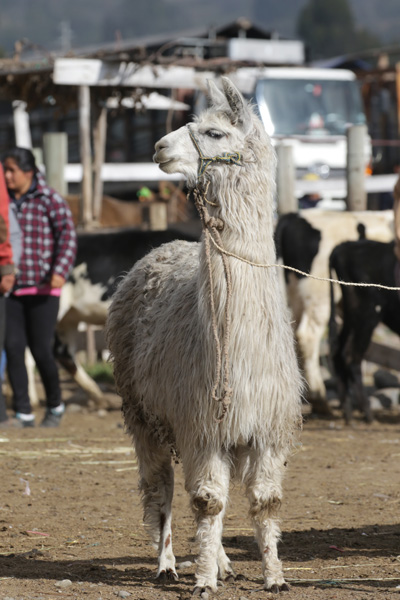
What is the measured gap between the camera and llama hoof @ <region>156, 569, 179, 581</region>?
429cm

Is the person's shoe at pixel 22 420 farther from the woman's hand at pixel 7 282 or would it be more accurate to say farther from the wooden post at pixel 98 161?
the wooden post at pixel 98 161

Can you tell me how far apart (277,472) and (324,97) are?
14.0 meters

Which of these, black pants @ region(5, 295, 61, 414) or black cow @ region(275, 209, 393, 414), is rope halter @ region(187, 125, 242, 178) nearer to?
black pants @ region(5, 295, 61, 414)

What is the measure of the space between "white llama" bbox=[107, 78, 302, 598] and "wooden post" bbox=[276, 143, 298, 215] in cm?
605

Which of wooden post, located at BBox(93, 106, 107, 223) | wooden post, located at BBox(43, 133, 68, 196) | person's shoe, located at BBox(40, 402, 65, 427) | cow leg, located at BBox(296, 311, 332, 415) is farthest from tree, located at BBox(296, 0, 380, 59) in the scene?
person's shoe, located at BBox(40, 402, 65, 427)

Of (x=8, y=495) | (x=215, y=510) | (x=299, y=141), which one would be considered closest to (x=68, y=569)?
(x=215, y=510)

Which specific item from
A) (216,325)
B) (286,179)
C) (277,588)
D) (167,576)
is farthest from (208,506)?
(286,179)

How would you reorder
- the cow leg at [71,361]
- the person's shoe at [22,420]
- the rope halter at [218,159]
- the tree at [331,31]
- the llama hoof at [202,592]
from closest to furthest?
the llama hoof at [202,592] < the rope halter at [218,159] < the person's shoe at [22,420] < the cow leg at [71,361] < the tree at [331,31]

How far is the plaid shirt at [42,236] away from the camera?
7.59 metres

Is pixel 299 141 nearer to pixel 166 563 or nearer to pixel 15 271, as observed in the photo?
pixel 15 271

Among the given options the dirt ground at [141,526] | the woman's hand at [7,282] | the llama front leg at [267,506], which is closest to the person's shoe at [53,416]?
the dirt ground at [141,526]

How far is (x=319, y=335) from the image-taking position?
9.24 metres

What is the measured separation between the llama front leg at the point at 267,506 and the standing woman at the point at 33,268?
3.82 m

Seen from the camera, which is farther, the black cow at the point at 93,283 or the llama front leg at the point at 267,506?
the black cow at the point at 93,283
